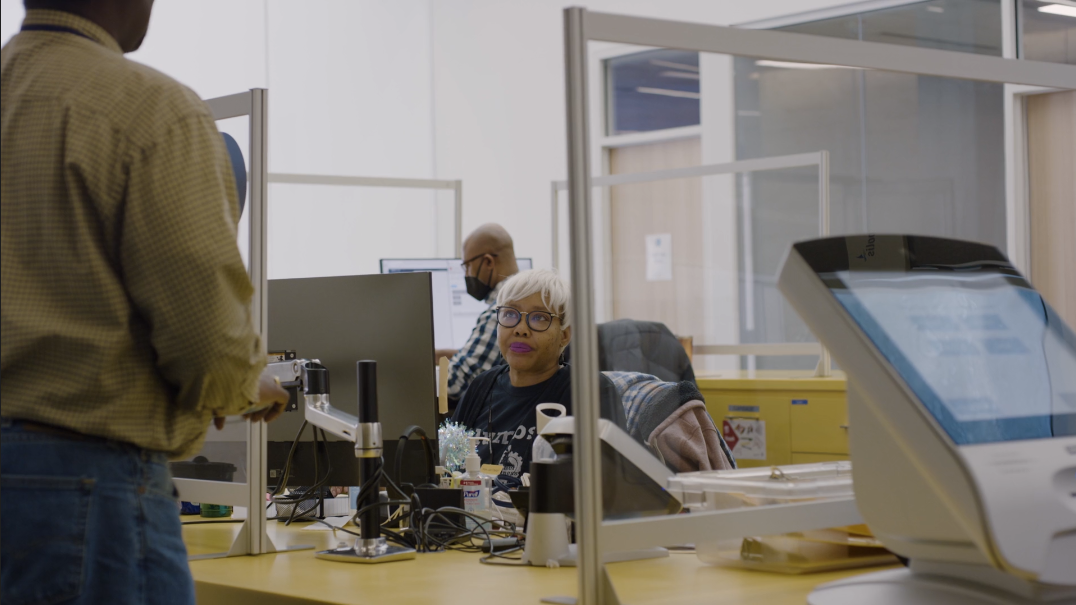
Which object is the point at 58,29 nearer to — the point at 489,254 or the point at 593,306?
the point at 593,306

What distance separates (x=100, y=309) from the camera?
107 centimetres

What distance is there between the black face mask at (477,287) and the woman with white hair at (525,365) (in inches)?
67.2

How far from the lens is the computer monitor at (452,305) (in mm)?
4730

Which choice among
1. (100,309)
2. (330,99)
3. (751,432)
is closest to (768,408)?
(751,432)

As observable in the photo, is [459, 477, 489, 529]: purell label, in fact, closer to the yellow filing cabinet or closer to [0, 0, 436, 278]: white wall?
the yellow filing cabinet

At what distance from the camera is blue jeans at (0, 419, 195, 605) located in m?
1.05

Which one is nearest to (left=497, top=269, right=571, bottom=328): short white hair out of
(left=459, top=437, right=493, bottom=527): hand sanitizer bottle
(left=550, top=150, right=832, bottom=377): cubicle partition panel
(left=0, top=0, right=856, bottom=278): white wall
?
(left=550, top=150, right=832, bottom=377): cubicle partition panel

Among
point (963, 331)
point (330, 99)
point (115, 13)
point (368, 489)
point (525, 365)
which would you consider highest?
point (330, 99)

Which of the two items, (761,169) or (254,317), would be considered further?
(761,169)

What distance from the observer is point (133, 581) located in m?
1.09

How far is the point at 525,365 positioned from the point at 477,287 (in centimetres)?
184

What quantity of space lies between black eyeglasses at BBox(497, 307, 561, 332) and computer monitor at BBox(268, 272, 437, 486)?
437mm

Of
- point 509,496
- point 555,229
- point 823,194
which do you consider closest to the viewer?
point 509,496

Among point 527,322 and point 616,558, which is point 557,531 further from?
point 527,322
